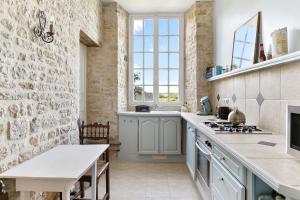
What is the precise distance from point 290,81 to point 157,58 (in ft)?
11.8

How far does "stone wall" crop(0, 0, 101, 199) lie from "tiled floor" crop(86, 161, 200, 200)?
93 cm

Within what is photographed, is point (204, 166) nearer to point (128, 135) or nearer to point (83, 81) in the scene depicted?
point (128, 135)

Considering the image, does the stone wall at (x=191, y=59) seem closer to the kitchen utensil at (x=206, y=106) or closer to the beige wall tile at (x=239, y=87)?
the kitchen utensil at (x=206, y=106)

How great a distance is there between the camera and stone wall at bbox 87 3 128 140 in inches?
195

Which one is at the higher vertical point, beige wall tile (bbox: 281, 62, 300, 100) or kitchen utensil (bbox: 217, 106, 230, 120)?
beige wall tile (bbox: 281, 62, 300, 100)

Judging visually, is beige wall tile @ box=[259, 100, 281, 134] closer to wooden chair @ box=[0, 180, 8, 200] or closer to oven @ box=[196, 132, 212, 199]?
oven @ box=[196, 132, 212, 199]

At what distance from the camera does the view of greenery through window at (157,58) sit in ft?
18.1

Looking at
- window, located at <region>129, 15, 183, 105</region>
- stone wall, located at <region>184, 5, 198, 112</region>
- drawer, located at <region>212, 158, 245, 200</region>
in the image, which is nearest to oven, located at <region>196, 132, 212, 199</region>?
drawer, located at <region>212, 158, 245, 200</region>

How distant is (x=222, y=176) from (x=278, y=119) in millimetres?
804

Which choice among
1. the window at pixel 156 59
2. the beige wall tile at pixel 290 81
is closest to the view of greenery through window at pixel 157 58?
the window at pixel 156 59

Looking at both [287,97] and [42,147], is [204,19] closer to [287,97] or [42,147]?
[287,97]

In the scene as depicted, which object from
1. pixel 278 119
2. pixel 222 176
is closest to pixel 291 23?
pixel 278 119

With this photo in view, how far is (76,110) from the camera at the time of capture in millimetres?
3439

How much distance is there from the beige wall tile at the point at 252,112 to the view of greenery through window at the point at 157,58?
260cm
